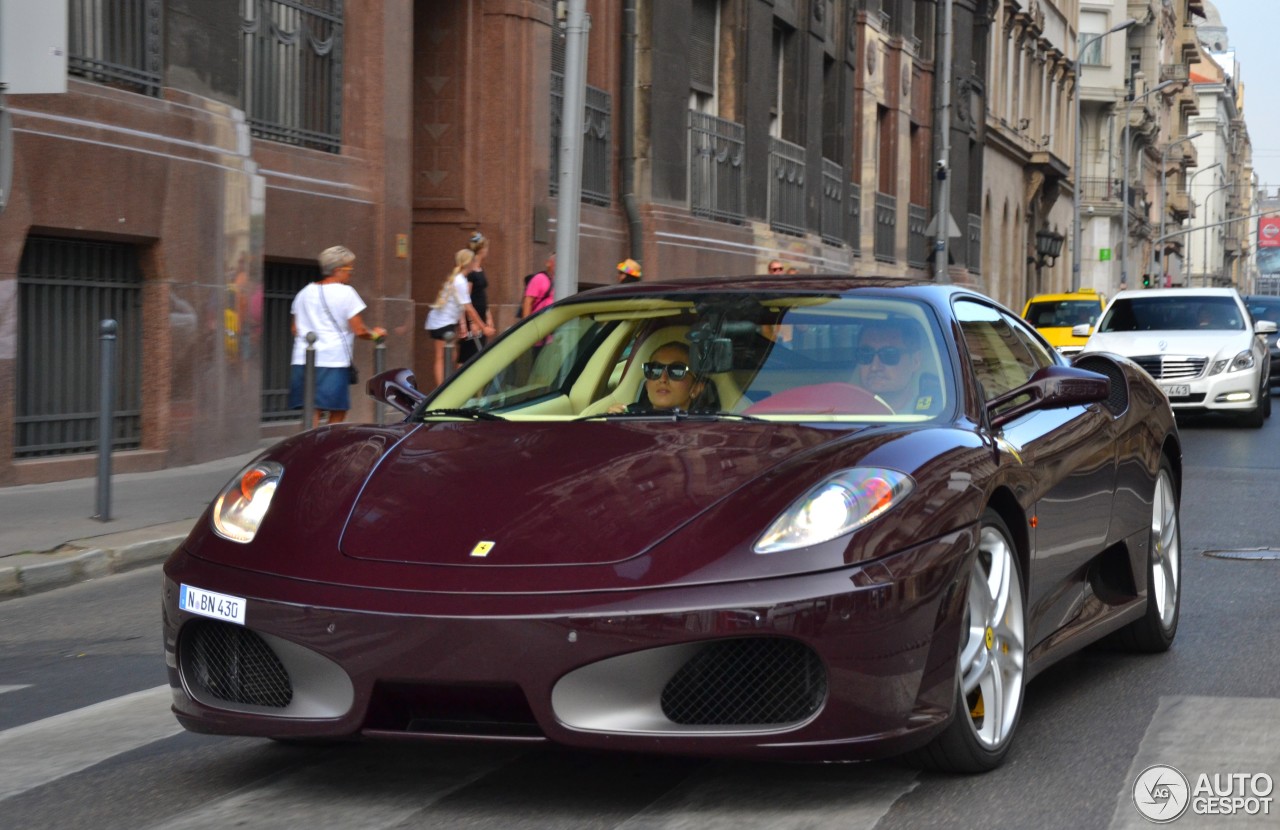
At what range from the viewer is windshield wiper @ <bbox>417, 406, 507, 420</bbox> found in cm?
548

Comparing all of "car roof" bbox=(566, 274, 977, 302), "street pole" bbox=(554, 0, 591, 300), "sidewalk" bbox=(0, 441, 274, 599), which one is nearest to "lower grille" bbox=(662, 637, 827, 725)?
"car roof" bbox=(566, 274, 977, 302)

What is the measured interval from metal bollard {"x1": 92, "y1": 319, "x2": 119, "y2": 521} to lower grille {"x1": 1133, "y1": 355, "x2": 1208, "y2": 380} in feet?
43.7

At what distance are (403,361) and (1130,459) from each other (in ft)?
42.2

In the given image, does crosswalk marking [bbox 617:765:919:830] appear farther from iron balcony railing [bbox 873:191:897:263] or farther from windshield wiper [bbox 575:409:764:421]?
iron balcony railing [bbox 873:191:897:263]

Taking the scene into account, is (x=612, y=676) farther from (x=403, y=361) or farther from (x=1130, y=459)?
(x=403, y=361)

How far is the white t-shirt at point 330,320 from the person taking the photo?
13.1 meters

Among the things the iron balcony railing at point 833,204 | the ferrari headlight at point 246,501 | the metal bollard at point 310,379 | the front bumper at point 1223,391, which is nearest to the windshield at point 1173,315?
the front bumper at point 1223,391

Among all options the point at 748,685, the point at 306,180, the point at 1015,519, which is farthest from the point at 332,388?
the point at 748,685

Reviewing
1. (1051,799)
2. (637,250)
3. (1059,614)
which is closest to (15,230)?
(1059,614)

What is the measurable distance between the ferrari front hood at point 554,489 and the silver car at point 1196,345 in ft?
52.9

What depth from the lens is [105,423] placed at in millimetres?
10711

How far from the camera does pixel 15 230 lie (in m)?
12.5

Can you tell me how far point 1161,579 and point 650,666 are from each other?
3230mm

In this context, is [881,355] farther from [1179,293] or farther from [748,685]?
[1179,293]
